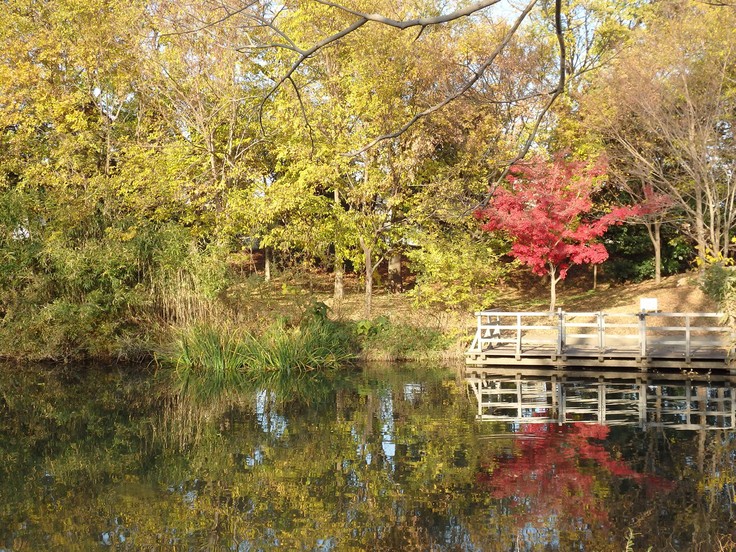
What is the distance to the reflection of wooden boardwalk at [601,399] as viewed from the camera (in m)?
13.3

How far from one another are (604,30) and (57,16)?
16926 millimetres

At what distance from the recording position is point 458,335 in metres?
20.8

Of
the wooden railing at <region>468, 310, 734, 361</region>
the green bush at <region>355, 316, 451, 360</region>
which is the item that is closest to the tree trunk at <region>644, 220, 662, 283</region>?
the wooden railing at <region>468, 310, 734, 361</region>

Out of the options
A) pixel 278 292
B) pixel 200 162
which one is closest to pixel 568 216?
pixel 278 292

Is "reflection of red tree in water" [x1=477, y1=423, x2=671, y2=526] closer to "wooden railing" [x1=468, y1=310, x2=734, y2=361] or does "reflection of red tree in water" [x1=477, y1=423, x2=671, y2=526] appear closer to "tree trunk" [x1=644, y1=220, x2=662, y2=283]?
"wooden railing" [x1=468, y1=310, x2=734, y2=361]

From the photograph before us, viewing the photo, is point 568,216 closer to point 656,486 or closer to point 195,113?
point 195,113

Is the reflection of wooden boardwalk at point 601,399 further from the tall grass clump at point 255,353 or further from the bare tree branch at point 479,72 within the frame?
the bare tree branch at point 479,72

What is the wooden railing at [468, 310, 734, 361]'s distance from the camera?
1762 cm

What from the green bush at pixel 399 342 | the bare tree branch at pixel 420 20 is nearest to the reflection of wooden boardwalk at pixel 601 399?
the green bush at pixel 399 342

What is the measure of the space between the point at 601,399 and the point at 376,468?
633cm

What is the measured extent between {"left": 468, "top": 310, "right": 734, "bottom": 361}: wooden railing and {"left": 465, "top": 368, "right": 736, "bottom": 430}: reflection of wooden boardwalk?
736mm

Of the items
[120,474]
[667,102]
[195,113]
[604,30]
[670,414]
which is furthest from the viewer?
[604,30]

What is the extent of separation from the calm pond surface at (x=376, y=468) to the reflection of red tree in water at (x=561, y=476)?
0.04 m

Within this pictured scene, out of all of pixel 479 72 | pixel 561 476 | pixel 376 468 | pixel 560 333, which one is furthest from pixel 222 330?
pixel 479 72
